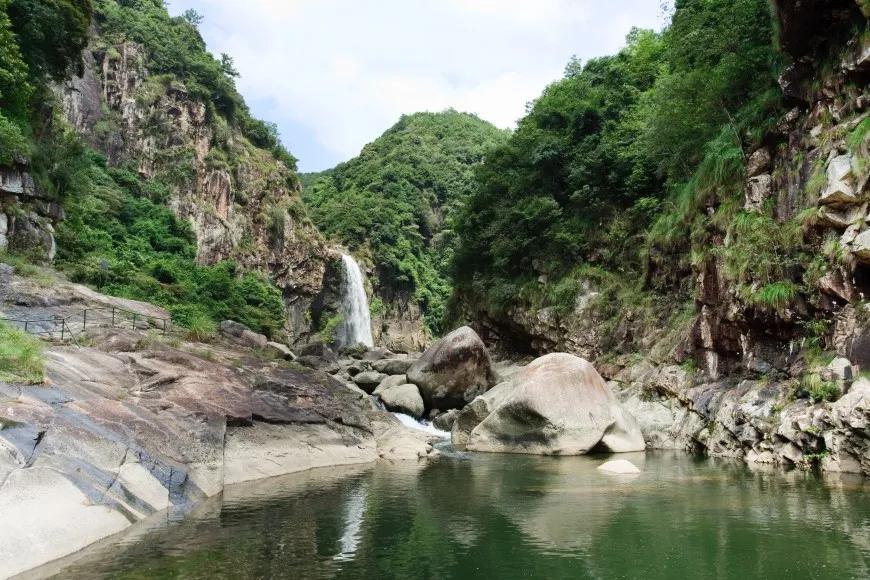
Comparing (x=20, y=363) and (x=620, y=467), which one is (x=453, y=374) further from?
(x=20, y=363)

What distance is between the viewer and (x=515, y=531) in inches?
399

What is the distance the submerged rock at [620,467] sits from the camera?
1580 centimetres

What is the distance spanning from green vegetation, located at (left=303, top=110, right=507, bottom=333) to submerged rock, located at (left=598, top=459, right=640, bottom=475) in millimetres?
50507

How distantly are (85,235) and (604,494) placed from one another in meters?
35.4

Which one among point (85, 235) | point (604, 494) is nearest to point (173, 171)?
point (85, 235)

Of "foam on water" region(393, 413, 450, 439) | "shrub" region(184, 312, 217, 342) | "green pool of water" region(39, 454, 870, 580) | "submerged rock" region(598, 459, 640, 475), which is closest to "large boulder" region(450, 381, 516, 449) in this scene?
"foam on water" region(393, 413, 450, 439)

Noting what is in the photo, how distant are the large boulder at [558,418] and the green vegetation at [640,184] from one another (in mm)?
5365

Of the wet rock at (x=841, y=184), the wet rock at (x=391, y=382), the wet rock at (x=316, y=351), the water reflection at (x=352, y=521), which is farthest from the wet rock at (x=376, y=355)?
the wet rock at (x=841, y=184)

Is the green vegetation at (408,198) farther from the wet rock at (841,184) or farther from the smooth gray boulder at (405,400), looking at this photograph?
the wet rock at (841,184)

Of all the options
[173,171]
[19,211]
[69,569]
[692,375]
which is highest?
[173,171]

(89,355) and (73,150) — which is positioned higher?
(73,150)

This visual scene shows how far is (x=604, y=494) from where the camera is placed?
13.0m

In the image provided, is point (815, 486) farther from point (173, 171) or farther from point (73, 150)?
point (173, 171)

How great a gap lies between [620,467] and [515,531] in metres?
6.76
